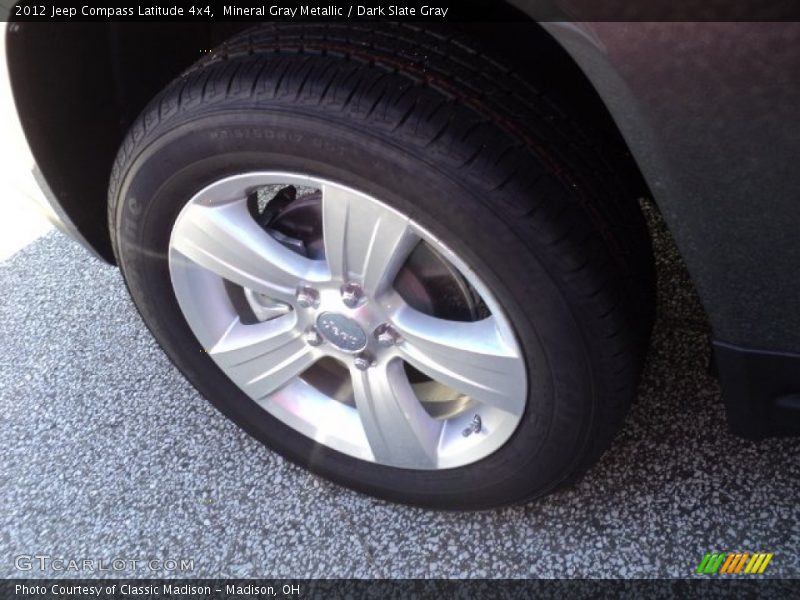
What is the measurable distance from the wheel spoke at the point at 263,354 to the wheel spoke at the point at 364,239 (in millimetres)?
231

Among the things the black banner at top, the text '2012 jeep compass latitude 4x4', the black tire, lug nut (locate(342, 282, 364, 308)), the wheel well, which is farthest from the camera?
lug nut (locate(342, 282, 364, 308))

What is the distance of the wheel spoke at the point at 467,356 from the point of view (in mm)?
1191

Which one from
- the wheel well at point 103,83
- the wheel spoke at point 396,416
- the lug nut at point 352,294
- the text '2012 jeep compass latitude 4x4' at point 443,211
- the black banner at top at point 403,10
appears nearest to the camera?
the black banner at top at point 403,10

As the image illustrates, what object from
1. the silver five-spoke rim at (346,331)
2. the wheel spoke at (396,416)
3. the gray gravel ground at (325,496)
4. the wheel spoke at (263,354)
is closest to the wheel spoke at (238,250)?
the silver five-spoke rim at (346,331)

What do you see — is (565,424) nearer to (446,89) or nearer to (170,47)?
(446,89)

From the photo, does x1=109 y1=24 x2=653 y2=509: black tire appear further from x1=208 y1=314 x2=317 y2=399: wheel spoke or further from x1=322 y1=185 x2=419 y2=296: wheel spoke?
x1=208 y1=314 x2=317 y2=399: wheel spoke

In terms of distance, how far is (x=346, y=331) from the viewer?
133 cm

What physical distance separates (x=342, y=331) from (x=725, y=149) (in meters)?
0.71

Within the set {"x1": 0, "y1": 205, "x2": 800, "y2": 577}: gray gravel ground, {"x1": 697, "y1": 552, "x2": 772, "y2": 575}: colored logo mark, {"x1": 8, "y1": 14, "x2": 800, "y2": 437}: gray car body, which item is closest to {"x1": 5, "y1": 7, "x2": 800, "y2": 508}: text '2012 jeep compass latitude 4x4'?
{"x1": 8, "y1": 14, "x2": 800, "y2": 437}: gray car body

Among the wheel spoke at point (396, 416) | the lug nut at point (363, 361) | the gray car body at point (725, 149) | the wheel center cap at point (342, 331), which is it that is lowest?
the wheel spoke at point (396, 416)

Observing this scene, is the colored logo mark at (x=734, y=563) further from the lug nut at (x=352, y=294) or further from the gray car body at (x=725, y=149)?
the lug nut at (x=352, y=294)

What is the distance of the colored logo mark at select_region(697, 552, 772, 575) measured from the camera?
134 cm

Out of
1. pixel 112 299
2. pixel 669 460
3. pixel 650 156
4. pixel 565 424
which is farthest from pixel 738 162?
pixel 112 299

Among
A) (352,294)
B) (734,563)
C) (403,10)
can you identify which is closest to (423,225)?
(352,294)
